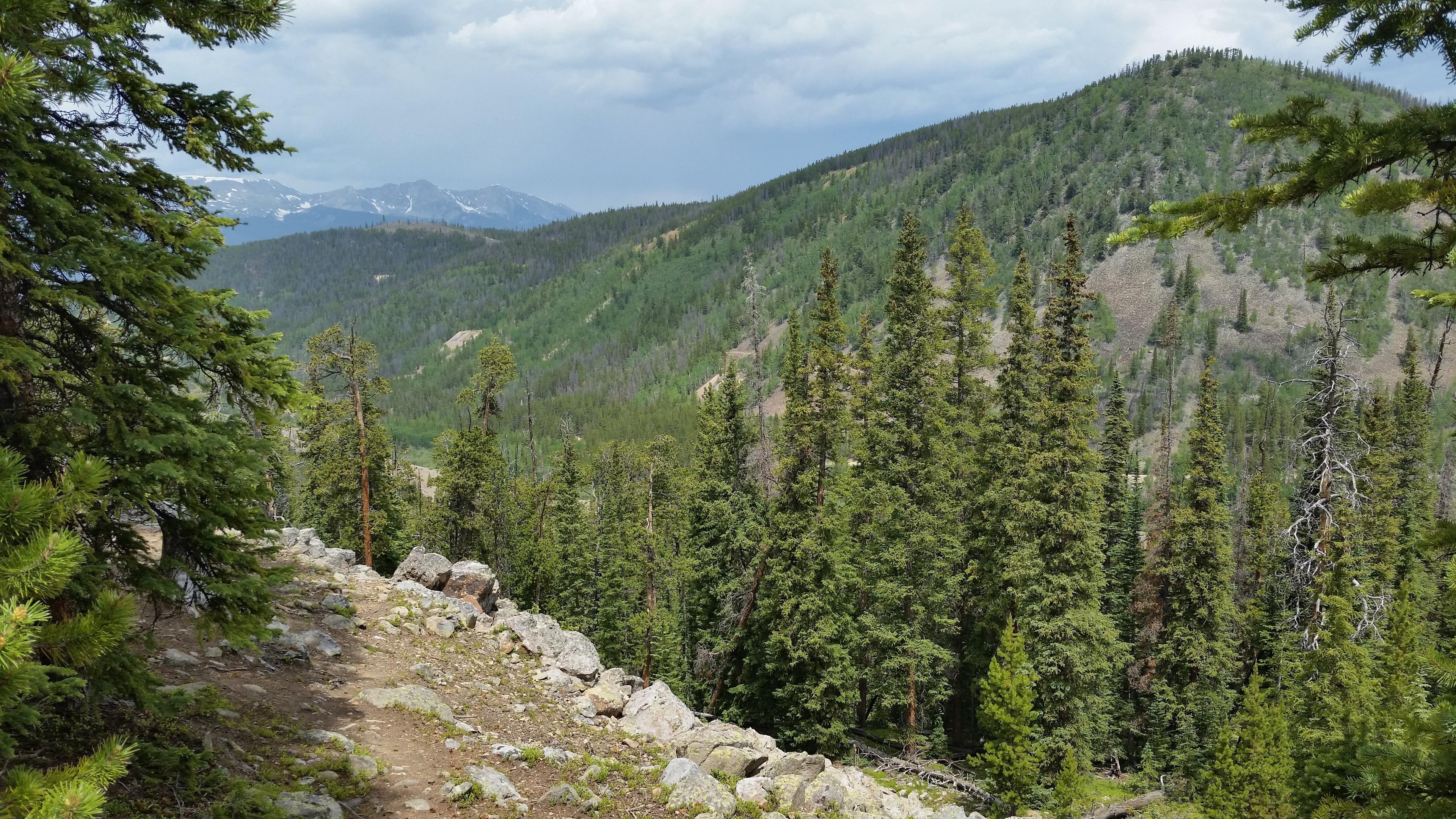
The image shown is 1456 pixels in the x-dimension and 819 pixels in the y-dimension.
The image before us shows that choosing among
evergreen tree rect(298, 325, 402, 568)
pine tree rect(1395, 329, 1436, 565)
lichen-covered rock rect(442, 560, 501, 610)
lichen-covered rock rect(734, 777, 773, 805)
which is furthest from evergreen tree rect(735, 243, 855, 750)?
pine tree rect(1395, 329, 1436, 565)

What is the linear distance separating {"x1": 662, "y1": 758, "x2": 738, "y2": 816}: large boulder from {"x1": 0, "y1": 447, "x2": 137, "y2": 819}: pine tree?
8043 mm

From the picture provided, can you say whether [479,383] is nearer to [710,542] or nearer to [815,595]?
[710,542]

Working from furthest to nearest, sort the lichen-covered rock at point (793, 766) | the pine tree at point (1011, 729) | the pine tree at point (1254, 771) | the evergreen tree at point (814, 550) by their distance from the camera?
the evergreen tree at point (814, 550)
the pine tree at point (1254, 771)
the pine tree at point (1011, 729)
the lichen-covered rock at point (793, 766)

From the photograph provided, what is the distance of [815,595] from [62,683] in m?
19.0

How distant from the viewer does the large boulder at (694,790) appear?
1049cm

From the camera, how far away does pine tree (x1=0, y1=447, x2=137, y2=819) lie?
2961mm

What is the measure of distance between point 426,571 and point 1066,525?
18.5m

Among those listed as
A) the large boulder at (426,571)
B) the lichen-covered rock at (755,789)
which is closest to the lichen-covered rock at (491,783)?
the lichen-covered rock at (755,789)

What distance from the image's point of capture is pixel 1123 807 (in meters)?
22.3

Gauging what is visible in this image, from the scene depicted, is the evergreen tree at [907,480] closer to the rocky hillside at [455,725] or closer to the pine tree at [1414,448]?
the rocky hillside at [455,725]

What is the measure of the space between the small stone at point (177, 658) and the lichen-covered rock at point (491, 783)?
4.46m

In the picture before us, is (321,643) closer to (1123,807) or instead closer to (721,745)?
(721,745)

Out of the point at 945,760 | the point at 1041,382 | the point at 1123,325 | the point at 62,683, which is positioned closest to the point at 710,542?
the point at 945,760

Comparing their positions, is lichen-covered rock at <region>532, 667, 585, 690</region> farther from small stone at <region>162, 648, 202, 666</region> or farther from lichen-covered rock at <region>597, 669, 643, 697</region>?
small stone at <region>162, 648, 202, 666</region>
